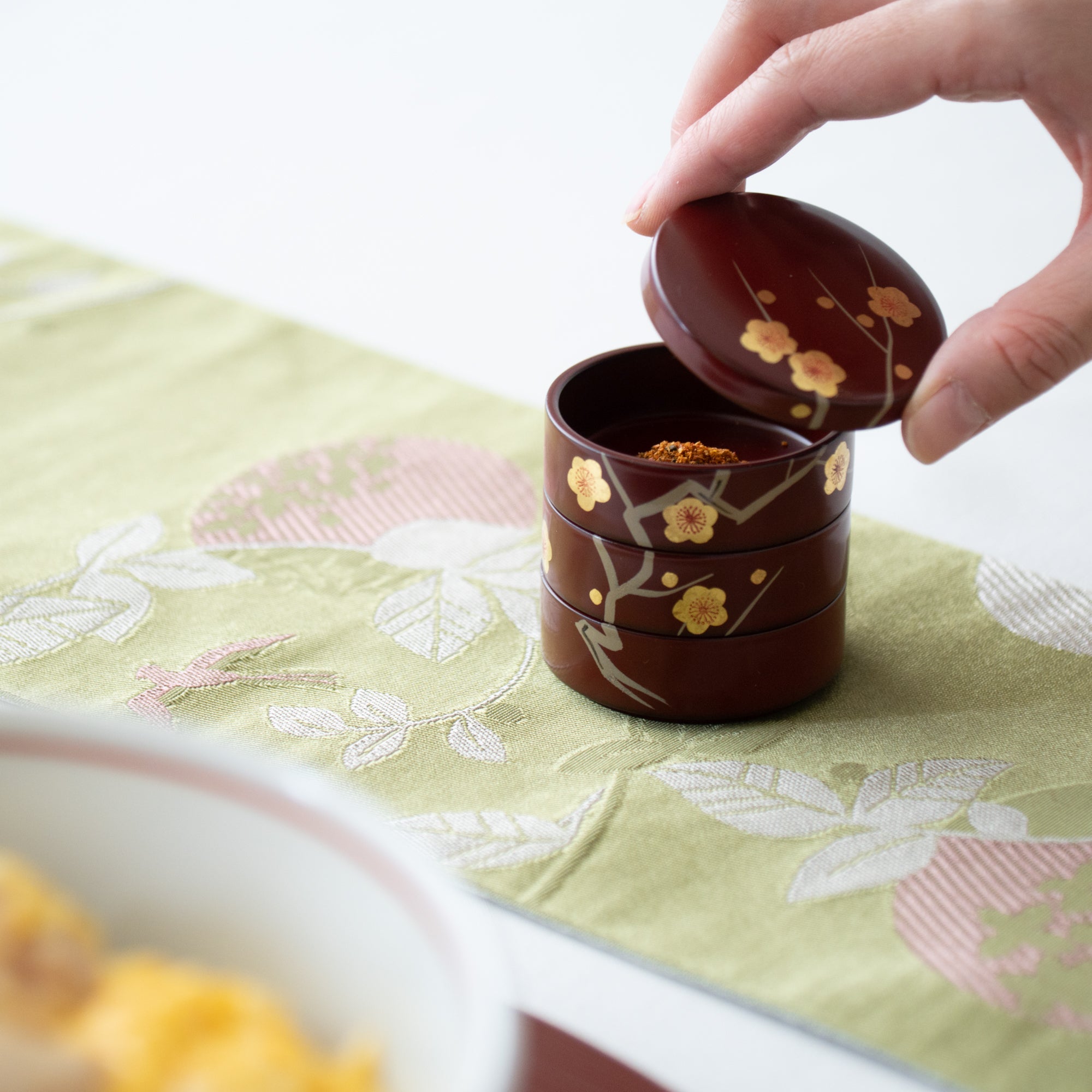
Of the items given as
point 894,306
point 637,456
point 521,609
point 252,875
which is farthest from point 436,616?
point 252,875

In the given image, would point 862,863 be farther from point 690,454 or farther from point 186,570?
point 186,570

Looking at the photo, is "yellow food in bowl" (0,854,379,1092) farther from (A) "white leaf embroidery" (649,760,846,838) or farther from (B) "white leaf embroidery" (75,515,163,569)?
(B) "white leaf embroidery" (75,515,163,569)

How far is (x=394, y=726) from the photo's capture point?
52 centimetres

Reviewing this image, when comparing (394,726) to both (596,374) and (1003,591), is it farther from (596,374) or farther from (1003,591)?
(1003,591)

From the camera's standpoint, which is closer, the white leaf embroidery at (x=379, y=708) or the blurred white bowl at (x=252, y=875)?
the blurred white bowl at (x=252, y=875)

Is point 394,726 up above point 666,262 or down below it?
below

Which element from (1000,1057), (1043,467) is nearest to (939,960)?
(1000,1057)

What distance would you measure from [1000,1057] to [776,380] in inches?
8.9

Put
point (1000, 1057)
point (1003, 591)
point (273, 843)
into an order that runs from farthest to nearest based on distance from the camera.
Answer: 1. point (1003, 591)
2. point (1000, 1057)
3. point (273, 843)

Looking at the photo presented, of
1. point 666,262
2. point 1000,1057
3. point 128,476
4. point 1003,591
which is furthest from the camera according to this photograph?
point 128,476

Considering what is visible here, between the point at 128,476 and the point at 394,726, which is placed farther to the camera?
the point at 128,476

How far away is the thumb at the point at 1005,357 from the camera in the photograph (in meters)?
0.47

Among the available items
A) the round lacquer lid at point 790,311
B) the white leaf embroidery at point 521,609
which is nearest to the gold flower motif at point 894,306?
the round lacquer lid at point 790,311

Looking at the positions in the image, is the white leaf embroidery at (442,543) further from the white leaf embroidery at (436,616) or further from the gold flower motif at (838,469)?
the gold flower motif at (838,469)
